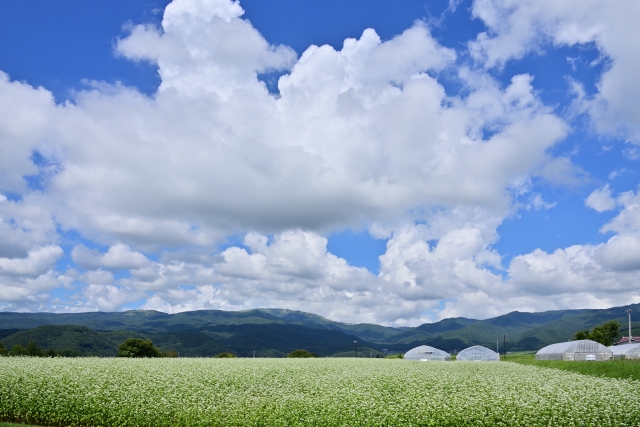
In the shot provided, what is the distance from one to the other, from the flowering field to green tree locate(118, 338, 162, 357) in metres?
64.5

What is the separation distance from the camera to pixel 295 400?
2545 centimetres

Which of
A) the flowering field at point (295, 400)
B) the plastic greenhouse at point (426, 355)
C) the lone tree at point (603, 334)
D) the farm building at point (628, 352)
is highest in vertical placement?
the lone tree at point (603, 334)

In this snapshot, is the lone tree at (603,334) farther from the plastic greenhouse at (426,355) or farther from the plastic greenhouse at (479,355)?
the plastic greenhouse at (426,355)

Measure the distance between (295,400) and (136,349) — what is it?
83.7 meters

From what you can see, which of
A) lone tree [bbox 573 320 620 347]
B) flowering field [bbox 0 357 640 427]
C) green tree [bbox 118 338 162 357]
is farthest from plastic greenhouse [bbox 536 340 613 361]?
green tree [bbox 118 338 162 357]

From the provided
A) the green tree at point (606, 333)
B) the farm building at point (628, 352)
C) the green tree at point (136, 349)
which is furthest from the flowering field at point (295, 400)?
the green tree at point (606, 333)

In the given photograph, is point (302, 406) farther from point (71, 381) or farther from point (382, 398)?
point (71, 381)

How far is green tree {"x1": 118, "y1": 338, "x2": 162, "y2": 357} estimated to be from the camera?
314 ft

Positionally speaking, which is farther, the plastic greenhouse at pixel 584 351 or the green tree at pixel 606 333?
the green tree at pixel 606 333

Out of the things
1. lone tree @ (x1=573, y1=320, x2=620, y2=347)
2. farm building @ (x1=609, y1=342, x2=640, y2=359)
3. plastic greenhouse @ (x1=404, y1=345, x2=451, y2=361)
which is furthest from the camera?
lone tree @ (x1=573, y1=320, x2=620, y2=347)

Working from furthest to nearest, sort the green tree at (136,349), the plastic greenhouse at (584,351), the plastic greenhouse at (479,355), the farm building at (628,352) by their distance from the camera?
1. the plastic greenhouse at (479,355)
2. the green tree at (136,349)
3. the plastic greenhouse at (584,351)
4. the farm building at (628,352)

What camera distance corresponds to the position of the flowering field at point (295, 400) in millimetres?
21953

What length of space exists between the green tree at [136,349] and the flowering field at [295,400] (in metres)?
64.5

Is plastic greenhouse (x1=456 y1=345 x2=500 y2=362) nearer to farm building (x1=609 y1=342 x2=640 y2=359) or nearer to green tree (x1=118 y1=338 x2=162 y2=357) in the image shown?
farm building (x1=609 y1=342 x2=640 y2=359)
